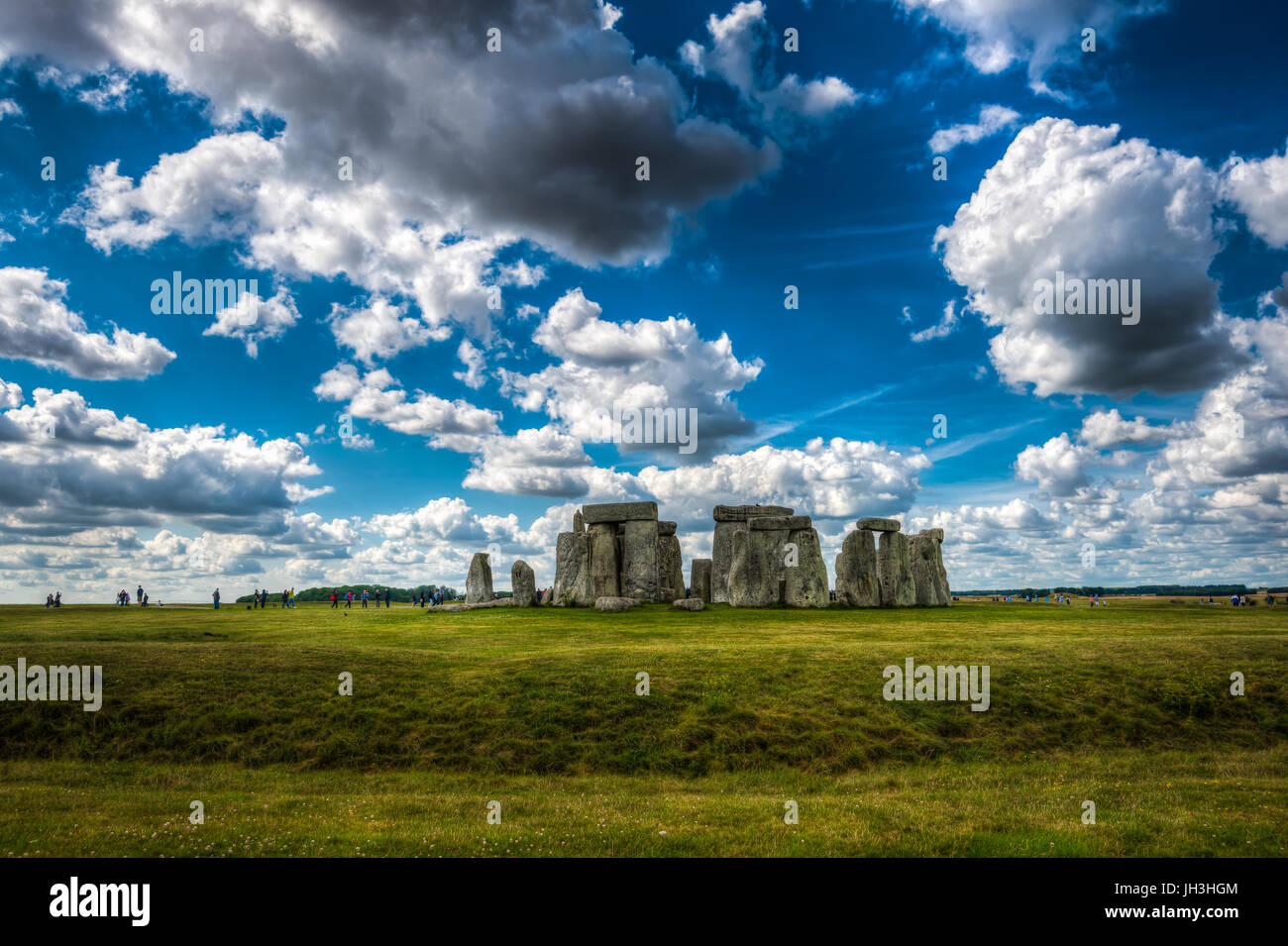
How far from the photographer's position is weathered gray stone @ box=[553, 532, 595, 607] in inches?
1409

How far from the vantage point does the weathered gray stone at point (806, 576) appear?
116ft

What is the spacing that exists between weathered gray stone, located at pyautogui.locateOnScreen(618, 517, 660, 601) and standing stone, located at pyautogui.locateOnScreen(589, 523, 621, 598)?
611 millimetres

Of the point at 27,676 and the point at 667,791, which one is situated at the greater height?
the point at 27,676

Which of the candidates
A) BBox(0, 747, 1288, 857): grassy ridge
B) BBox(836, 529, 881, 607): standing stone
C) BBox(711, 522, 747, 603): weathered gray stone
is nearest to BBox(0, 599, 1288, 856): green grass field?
BBox(0, 747, 1288, 857): grassy ridge

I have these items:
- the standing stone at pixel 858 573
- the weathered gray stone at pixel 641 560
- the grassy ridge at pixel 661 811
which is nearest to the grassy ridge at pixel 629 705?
the grassy ridge at pixel 661 811

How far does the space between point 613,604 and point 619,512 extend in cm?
519

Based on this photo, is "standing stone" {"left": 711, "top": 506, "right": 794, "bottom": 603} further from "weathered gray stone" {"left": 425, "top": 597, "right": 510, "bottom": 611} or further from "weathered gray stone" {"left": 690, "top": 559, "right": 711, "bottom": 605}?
"weathered gray stone" {"left": 425, "top": 597, "right": 510, "bottom": 611}

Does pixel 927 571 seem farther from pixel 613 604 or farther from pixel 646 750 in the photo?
pixel 646 750

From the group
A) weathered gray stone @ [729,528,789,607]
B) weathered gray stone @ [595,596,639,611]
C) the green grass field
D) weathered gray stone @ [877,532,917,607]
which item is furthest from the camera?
weathered gray stone @ [877,532,917,607]

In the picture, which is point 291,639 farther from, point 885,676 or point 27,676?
point 885,676

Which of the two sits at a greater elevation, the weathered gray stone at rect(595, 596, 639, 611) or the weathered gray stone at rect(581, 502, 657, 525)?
the weathered gray stone at rect(581, 502, 657, 525)
